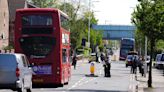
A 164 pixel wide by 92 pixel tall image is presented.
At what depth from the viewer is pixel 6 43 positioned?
283 ft

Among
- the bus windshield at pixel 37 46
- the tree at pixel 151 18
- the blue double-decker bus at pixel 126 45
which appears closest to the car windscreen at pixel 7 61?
the bus windshield at pixel 37 46

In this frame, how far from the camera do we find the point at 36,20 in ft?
104

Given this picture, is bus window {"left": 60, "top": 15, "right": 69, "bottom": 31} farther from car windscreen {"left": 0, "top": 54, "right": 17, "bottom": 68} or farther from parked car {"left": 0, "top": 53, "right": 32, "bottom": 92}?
car windscreen {"left": 0, "top": 54, "right": 17, "bottom": 68}

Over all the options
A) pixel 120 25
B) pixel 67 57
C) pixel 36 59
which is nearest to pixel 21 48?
pixel 36 59

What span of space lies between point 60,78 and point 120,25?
137086mm

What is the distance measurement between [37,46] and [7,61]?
279 inches

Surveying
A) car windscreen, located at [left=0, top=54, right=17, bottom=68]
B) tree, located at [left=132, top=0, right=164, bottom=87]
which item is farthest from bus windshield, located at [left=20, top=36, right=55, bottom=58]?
car windscreen, located at [left=0, top=54, right=17, bottom=68]

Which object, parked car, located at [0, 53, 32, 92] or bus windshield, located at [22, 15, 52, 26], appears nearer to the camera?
parked car, located at [0, 53, 32, 92]

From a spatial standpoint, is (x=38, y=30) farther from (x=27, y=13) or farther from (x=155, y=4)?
(x=155, y=4)

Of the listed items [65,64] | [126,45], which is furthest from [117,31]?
[65,64]

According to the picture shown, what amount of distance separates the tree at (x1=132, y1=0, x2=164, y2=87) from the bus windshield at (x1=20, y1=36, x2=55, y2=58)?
5.01m

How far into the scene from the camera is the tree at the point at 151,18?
32.1 metres

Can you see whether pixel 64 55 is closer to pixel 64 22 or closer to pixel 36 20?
pixel 64 22

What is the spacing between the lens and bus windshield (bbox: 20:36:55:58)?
31.6m
